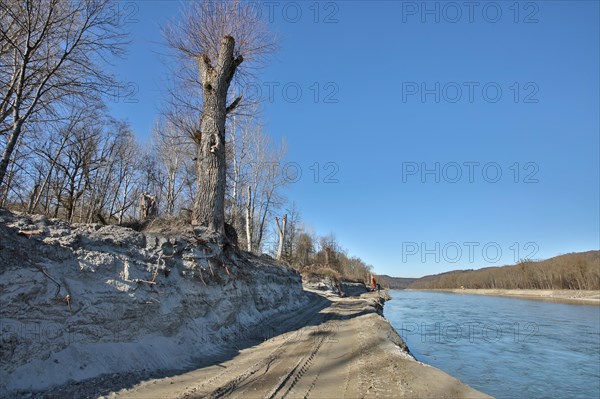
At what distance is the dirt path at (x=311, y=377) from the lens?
468 centimetres

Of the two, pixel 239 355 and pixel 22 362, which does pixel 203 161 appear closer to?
pixel 239 355

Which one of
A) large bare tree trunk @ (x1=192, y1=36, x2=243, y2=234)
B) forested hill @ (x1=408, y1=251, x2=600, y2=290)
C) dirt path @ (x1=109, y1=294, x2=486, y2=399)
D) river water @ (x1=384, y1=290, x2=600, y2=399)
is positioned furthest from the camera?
forested hill @ (x1=408, y1=251, x2=600, y2=290)

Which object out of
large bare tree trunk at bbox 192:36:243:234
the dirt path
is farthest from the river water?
large bare tree trunk at bbox 192:36:243:234

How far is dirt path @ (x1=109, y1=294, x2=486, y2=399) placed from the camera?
468 centimetres

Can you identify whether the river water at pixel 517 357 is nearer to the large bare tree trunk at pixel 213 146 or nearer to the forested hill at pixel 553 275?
the large bare tree trunk at pixel 213 146

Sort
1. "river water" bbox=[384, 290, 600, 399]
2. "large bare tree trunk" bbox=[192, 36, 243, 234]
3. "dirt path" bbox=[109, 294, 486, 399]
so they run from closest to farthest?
1. "dirt path" bbox=[109, 294, 486, 399]
2. "river water" bbox=[384, 290, 600, 399]
3. "large bare tree trunk" bbox=[192, 36, 243, 234]

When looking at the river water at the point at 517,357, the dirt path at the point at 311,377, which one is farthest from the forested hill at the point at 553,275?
the dirt path at the point at 311,377

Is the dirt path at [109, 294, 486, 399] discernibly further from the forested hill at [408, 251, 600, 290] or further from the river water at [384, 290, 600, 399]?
the forested hill at [408, 251, 600, 290]

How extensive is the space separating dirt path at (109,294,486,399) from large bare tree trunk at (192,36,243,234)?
398 cm

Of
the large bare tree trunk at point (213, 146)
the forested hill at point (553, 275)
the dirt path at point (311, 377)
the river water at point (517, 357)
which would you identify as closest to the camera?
the dirt path at point (311, 377)

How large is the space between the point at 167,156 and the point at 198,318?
2586 centimetres

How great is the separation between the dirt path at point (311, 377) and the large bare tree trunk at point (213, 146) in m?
3.98

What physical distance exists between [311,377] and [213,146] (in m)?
7.08

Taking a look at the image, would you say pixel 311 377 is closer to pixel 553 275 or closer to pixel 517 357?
pixel 517 357
